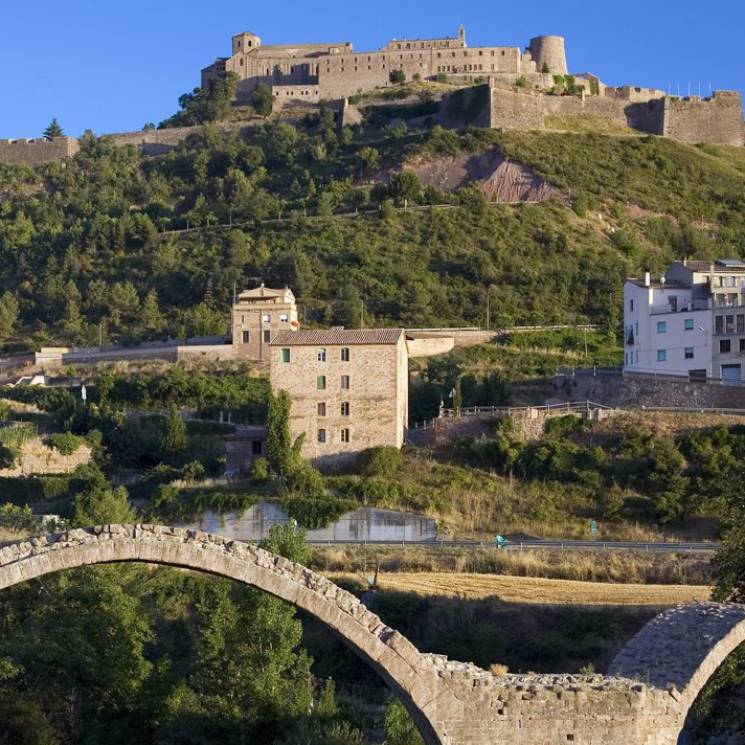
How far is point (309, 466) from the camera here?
39688 millimetres

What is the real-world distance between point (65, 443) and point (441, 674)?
30.2 m

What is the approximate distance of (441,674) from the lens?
15.3 metres

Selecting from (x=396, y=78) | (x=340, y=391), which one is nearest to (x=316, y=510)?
(x=340, y=391)

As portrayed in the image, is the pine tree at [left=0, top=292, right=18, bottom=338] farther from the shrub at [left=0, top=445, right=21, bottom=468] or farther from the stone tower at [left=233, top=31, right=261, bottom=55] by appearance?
the stone tower at [left=233, top=31, right=261, bottom=55]

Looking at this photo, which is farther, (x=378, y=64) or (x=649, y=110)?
(x=378, y=64)

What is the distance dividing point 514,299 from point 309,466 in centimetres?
2327

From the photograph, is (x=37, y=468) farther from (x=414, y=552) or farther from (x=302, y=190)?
(x=302, y=190)

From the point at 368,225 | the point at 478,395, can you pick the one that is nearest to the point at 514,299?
the point at 368,225

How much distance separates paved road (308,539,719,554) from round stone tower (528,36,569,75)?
6337 centimetres

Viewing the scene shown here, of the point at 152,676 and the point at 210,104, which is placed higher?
the point at 210,104

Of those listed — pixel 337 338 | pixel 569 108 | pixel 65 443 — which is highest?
pixel 569 108

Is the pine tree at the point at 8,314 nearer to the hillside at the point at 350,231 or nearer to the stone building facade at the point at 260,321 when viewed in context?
the hillside at the point at 350,231

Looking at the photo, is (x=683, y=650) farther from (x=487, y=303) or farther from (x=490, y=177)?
(x=490, y=177)

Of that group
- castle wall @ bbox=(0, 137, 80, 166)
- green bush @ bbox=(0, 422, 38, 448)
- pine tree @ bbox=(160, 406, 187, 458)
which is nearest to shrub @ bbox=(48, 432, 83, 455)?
green bush @ bbox=(0, 422, 38, 448)
